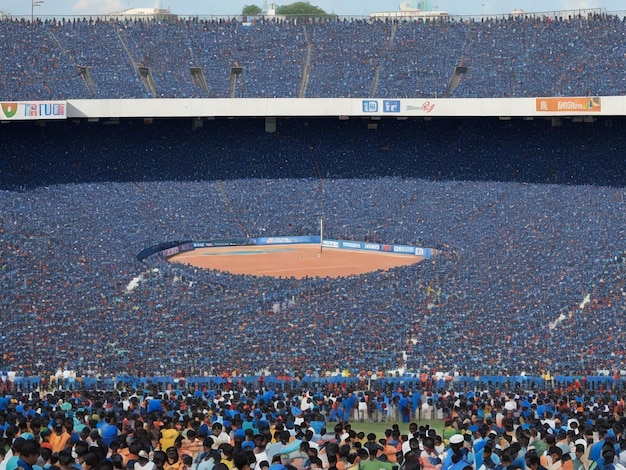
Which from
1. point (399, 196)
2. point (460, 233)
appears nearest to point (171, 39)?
point (399, 196)

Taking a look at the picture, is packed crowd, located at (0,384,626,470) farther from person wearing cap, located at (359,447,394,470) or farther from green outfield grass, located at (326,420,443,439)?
green outfield grass, located at (326,420,443,439)

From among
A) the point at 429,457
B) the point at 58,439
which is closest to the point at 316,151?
the point at 58,439

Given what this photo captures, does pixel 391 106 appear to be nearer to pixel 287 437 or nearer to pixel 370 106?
pixel 370 106

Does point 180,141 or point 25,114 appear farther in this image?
point 180,141

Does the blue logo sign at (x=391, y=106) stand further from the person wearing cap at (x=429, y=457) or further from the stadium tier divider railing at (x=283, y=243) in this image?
the person wearing cap at (x=429, y=457)

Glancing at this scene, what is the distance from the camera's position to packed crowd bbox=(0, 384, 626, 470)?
1281cm

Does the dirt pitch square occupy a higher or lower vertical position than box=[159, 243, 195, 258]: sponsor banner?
lower

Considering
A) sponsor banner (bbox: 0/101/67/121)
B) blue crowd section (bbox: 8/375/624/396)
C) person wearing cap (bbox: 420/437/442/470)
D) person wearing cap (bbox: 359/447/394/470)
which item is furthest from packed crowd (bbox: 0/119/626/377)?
person wearing cap (bbox: 359/447/394/470)

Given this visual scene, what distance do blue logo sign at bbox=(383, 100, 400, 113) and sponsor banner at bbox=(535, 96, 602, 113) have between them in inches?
268

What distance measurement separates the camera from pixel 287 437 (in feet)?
48.6

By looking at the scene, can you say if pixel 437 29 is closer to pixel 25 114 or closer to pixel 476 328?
pixel 25 114

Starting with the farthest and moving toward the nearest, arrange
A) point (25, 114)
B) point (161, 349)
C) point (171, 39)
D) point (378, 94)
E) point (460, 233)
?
point (171, 39) < point (378, 94) < point (25, 114) < point (460, 233) < point (161, 349)

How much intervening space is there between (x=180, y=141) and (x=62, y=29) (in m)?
9.54

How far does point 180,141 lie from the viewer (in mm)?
58812
